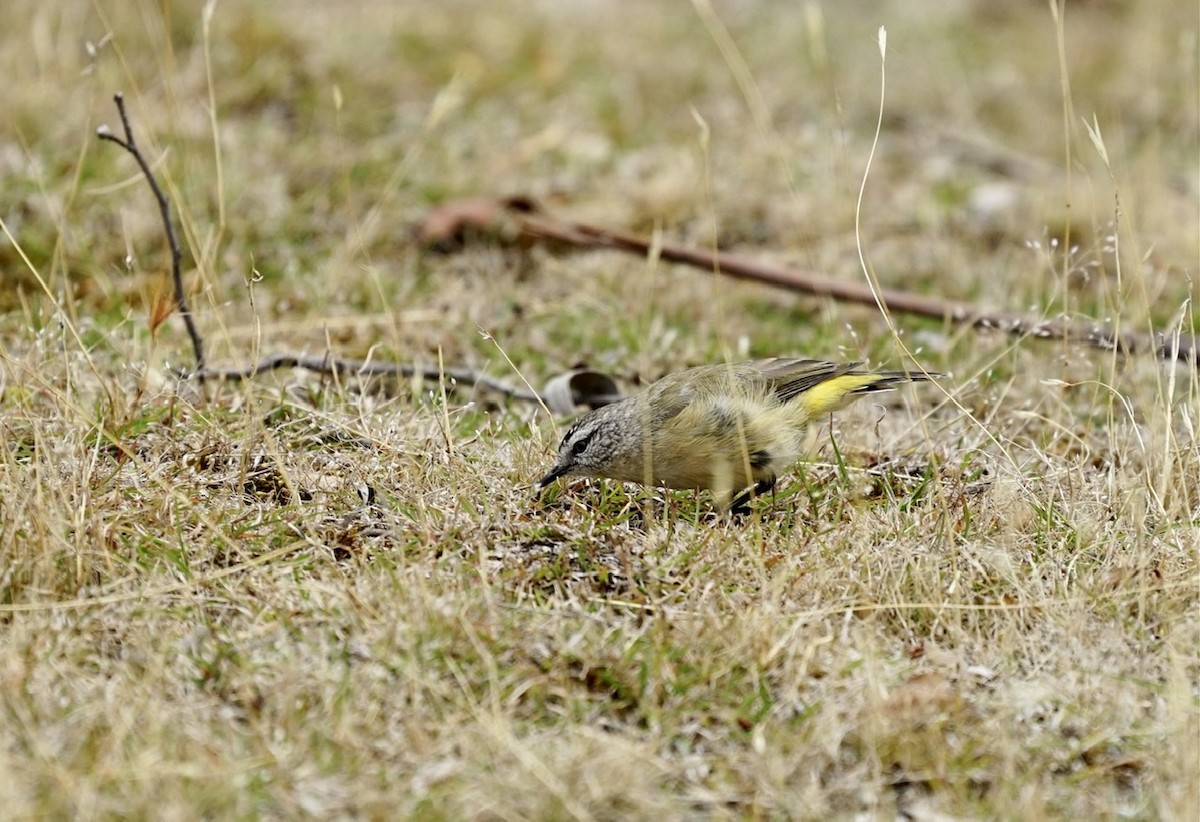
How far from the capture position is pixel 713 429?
4211 millimetres

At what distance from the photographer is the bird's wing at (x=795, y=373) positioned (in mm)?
4453

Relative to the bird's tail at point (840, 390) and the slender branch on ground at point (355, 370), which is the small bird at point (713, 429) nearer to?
the bird's tail at point (840, 390)

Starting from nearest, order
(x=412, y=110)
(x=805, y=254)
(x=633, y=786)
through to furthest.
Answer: (x=633, y=786) < (x=805, y=254) < (x=412, y=110)

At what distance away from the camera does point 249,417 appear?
4.09 m

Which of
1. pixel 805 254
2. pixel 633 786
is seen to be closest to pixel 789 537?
pixel 633 786

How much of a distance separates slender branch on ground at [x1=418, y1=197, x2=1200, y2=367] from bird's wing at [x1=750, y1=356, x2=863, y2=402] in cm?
34

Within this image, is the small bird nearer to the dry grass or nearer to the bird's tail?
the bird's tail

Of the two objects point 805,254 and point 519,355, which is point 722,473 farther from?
point 805,254

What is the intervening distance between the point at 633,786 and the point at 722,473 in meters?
1.40

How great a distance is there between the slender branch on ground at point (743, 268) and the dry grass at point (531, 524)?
0.46 feet

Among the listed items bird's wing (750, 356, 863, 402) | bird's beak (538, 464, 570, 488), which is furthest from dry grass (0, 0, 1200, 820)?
bird's wing (750, 356, 863, 402)

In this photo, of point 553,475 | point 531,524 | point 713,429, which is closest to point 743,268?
point 713,429

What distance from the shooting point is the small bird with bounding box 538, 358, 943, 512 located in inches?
160

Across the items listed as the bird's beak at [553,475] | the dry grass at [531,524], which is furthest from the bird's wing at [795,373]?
the bird's beak at [553,475]
